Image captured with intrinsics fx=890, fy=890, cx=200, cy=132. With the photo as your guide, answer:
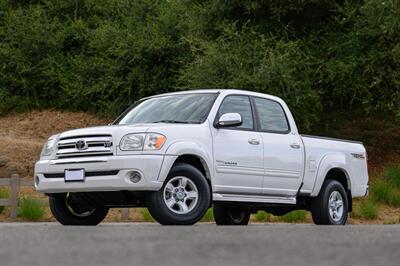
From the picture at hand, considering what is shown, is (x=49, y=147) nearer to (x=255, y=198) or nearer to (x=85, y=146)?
(x=85, y=146)

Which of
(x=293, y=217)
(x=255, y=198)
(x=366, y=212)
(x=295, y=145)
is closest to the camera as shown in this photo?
(x=255, y=198)

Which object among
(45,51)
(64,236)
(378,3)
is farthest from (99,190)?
(45,51)

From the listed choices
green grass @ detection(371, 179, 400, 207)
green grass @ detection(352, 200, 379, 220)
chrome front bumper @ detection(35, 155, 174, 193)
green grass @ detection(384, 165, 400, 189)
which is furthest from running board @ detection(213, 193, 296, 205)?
green grass @ detection(384, 165, 400, 189)

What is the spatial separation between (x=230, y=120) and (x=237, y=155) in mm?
548

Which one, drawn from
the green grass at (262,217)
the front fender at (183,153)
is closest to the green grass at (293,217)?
the green grass at (262,217)

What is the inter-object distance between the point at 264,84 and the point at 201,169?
37.1 feet

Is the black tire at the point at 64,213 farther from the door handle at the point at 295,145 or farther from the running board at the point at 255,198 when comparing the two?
the door handle at the point at 295,145

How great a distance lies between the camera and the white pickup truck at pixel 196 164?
10797 mm

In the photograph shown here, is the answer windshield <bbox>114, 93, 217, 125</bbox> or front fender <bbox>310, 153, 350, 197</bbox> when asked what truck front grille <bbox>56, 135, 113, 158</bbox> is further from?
front fender <bbox>310, 153, 350, 197</bbox>

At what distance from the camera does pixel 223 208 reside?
14.2 metres

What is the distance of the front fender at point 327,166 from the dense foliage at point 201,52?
29.4ft

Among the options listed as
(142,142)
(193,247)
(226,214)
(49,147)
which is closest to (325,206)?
(226,214)

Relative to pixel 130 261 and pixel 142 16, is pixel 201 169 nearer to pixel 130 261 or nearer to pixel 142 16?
pixel 130 261

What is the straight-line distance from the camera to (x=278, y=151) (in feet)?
40.8
